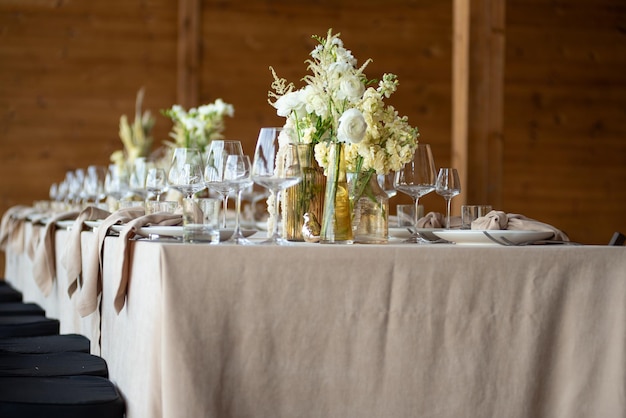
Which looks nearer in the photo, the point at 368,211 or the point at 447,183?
the point at 368,211

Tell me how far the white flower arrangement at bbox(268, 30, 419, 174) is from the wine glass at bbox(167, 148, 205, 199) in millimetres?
238

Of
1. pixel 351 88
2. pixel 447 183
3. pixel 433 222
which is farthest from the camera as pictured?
pixel 433 222

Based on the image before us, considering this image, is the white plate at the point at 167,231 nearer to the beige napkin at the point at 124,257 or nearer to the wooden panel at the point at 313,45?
the beige napkin at the point at 124,257

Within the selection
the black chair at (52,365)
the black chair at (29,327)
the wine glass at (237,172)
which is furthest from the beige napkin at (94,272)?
the black chair at (29,327)

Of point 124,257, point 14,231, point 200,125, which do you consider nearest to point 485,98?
point 200,125

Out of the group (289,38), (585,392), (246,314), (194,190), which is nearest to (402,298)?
(246,314)

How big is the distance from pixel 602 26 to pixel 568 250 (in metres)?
6.40

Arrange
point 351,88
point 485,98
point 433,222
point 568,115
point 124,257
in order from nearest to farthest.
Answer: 1. point 124,257
2. point 351,88
3. point 433,222
4. point 485,98
5. point 568,115

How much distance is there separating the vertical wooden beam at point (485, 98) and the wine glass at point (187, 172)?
9.25 ft

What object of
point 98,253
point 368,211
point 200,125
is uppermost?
point 200,125

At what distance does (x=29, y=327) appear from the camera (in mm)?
3086

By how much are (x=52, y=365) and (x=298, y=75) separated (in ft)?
17.0

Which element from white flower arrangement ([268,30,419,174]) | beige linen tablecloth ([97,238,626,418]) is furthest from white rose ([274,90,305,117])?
beige linen tablecloth ([97,238,626,418])

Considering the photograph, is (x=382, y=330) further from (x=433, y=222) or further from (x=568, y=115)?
(x=568, y=115)
